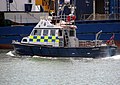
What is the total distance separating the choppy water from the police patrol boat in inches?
28.4

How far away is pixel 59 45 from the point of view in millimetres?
37000

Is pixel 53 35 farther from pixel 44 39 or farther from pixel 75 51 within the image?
pixel 75 51

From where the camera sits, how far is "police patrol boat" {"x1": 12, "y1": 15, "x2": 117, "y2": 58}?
36.1m

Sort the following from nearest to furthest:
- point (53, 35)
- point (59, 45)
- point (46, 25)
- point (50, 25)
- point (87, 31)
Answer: point (59, 45) → point (53, 35) → point (50, 25) → point (46, 25) → point (87, 31)

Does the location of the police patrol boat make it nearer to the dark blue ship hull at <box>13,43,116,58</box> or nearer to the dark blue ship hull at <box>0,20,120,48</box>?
the dark blue ship hull at <box>13,43,116,58</box>

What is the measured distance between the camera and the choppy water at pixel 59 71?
82.6ft

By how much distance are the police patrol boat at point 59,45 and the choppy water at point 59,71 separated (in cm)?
72

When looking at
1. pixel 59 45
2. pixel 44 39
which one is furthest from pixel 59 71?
pixel 44 39

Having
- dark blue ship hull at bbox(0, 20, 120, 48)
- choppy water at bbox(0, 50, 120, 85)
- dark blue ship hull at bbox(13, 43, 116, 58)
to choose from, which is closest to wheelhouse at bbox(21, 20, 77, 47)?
dark blue ship hull at bbox(13, 43, 116, 58)

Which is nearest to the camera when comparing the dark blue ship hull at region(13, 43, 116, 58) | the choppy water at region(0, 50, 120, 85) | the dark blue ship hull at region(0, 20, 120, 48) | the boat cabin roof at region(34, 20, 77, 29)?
the choppy water at region(0, 50, 120, 85)

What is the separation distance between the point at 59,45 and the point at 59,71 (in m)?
7.98

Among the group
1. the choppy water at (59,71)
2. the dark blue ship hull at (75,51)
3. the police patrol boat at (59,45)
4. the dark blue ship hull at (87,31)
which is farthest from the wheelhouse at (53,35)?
the dark blue ship hull at (87,31)

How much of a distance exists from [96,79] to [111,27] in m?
20.6

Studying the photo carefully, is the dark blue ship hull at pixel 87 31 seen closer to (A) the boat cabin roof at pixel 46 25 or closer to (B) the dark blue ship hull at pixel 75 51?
(A) the boat cabin roof at pixel 46 25
